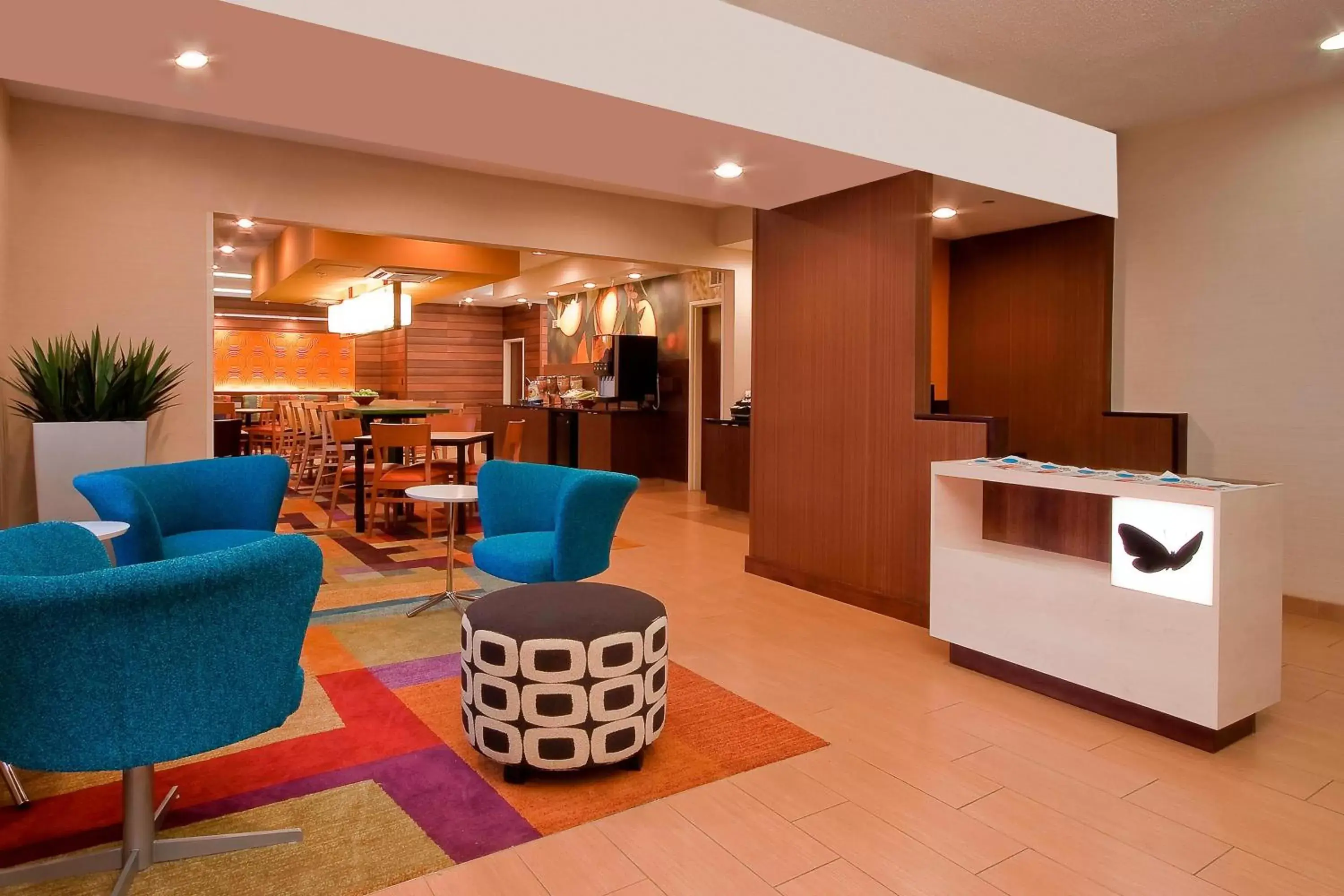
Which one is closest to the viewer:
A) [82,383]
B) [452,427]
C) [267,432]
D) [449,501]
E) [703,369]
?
[449,501]

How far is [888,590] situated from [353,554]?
12.1 feet

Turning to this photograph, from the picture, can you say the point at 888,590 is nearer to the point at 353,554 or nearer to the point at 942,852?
the point at 942,852

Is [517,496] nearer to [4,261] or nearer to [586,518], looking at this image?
[586,518]

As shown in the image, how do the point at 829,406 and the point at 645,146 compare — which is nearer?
the point at 645,146

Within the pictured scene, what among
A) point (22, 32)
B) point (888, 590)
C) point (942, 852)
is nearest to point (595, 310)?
point (888, 590)

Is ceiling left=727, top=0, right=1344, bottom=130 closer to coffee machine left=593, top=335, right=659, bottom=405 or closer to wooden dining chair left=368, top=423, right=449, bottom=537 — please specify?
wooden dining chair left=368, top=423, right=449, bottom=537

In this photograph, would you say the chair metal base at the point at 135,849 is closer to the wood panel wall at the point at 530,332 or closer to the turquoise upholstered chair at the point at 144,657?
the turquoise upholstered chair at the point at 144,657

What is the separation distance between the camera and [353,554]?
5.98 m

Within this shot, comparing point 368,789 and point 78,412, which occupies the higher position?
point 78,412

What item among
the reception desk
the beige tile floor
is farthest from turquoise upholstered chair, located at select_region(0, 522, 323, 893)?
the reception desk

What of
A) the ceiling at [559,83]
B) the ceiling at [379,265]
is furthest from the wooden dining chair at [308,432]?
the ceiling at [559,83]

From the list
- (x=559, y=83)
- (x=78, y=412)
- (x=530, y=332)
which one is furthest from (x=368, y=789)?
(x=530, y=332)

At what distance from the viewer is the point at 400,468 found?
23.4 ft

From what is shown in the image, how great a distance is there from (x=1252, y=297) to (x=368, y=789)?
530 centimetres
